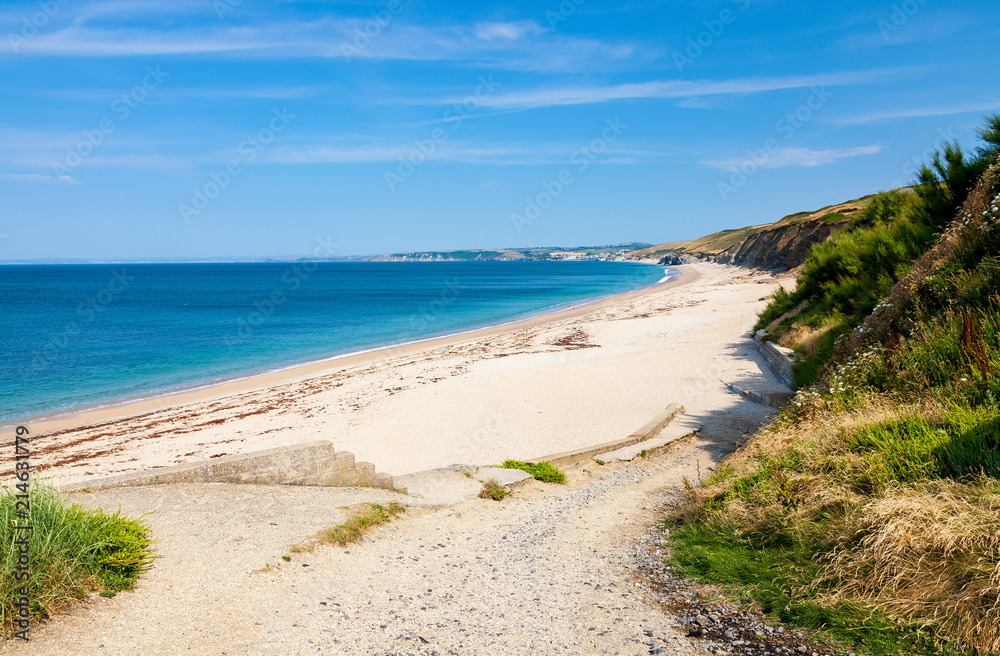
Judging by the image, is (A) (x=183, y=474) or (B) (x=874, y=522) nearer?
(B) (x=874, y=522)

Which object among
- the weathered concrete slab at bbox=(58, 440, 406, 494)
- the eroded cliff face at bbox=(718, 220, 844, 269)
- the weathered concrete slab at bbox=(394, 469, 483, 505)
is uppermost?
the eroded cliff face at bbox=(718, 220, 844, 269)

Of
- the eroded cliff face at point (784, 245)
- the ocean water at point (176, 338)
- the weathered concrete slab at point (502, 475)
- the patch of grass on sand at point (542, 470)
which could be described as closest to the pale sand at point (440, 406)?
the patch of grass on sand at point (542, 470)

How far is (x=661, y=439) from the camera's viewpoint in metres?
10.8

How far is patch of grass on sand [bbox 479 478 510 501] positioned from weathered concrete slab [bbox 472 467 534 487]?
96 millimetres

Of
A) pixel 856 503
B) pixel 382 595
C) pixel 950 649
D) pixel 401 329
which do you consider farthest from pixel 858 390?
pixel 401 329

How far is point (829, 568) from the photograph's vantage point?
14.8 ft

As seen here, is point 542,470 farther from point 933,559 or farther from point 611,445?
point 933,559

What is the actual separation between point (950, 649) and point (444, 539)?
438cm

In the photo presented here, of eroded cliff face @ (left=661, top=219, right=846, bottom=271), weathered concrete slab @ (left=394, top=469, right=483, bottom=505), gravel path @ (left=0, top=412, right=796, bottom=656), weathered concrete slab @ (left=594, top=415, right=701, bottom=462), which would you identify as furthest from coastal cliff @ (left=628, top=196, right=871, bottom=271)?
gravel path @ (left=0, top=412, right=796, bottom=656)

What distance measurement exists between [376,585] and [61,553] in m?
2.32

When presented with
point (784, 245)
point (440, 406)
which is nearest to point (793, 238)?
point (784, 245)

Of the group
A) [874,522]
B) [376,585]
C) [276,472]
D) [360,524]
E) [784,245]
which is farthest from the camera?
[784,245]

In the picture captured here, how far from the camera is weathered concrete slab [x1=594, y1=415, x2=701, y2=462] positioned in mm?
9945

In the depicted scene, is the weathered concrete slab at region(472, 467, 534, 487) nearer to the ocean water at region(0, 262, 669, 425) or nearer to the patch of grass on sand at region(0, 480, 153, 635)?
the patch of grass on sand at region(0, 480, 153, 635)
